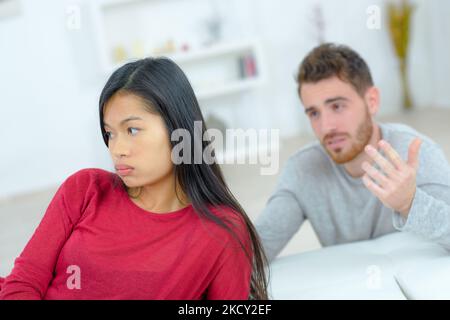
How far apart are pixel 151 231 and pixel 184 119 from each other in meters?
0.22

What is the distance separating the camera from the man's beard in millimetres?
1536

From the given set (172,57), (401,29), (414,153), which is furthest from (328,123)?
(401,29)

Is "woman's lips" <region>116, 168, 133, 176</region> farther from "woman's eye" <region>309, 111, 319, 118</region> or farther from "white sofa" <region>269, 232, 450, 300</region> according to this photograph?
"woman's eye" <region>309, 111, 319, 118</region>

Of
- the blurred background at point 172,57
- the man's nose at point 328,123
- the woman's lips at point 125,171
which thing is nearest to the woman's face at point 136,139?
the woman's lips at point 125,171

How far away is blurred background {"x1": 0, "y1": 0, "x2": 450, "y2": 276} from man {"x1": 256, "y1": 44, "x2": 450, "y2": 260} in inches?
A: 96.8

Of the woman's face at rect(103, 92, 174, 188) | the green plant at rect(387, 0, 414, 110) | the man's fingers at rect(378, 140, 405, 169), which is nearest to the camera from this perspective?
the woman's face at rect(103, 92, 174, 188)

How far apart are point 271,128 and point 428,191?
3.74m

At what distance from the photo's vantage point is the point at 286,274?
1.41 m

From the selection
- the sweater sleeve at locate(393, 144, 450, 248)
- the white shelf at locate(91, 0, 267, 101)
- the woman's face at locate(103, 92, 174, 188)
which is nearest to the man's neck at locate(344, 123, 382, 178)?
the sweater sleeve at locate(393, 144, 450, 248)

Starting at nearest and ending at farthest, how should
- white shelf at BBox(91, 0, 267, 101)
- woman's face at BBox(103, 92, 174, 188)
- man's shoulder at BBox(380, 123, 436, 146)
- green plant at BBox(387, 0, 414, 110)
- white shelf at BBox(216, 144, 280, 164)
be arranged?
woman's face at BBox(103, 92, 174, 188) → man's shoulder at BBox(380, 123, 436, 146) → white shelf at BBox(216, 144, 280, 164) → white shelf at BBox(91, 0, 267, 101) → green plant at BBox(387, 0, 414, 110)

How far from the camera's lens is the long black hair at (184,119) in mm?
1052

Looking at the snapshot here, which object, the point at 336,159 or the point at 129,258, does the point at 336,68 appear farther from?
the point at 129,258
